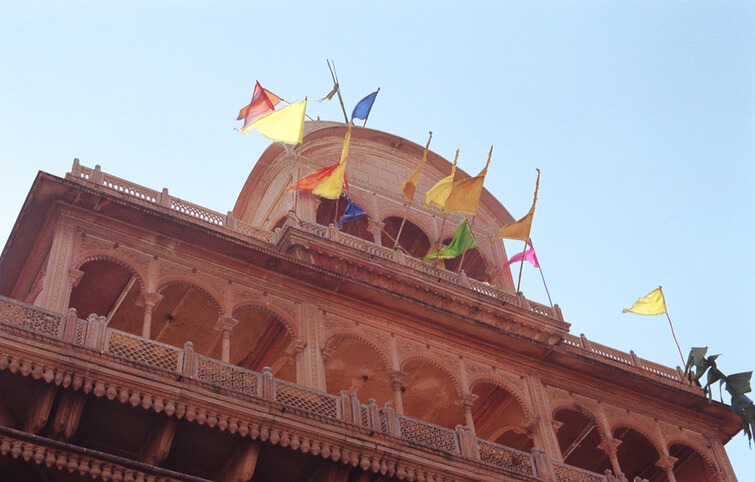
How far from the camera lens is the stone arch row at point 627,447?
78.5 feet

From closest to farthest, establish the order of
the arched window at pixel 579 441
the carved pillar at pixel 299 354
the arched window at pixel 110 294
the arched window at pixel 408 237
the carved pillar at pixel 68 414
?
the carved pillar at pixel 68 414 → the carved pillar at pixel 299 354 → the arched window at pixel 110 294 → the arched window at pixel 579 441 → the arched window at pixel 408 237

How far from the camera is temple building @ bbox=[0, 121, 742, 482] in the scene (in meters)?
16.8

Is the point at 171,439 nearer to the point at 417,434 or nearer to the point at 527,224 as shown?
the point at 417,434

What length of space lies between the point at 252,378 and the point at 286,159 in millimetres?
11042

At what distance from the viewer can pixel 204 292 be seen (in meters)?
21.1

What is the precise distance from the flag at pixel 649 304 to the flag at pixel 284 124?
969 cm

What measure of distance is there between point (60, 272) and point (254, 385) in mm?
4205

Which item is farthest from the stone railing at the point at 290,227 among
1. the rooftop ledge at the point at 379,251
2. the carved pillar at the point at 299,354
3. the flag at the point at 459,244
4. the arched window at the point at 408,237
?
the arched window at the point at 408,237

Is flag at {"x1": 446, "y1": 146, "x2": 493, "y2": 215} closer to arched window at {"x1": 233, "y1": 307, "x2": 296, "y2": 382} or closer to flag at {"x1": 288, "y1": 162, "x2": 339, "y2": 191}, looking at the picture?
flag at {"x1": 288, "y1": 162, "x2": 339, "y2": 191}

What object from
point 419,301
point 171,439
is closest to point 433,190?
point 419,301

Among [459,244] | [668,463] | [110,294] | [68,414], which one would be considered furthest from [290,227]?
[668,463]

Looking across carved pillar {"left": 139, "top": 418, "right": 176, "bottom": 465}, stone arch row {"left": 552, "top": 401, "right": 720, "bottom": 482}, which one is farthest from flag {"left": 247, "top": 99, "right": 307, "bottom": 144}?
carved pillar {"left": 139, "top": 418, "right": 176, "bottom": 465}

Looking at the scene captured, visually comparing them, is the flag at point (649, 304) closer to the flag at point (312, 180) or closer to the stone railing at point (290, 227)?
the stone railing at point (290, 227)

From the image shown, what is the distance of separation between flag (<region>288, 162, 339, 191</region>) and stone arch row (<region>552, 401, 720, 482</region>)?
753 cm
